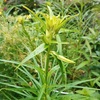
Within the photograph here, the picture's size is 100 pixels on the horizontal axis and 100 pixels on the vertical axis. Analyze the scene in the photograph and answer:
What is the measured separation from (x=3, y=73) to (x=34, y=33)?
22.6 inches

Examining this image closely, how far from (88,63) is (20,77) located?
0.62 meters

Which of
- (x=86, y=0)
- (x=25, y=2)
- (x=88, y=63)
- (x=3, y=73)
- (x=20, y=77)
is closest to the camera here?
(x=20, y=77)

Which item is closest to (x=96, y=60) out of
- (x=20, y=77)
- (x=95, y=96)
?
(x=95, y=96)

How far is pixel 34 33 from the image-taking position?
271cm

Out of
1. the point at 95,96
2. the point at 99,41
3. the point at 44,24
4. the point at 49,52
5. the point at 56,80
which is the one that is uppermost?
the point at 44,24

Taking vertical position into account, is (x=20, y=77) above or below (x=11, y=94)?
above

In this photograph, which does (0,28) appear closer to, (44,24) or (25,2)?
(44,24)

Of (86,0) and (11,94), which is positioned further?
(86,0)

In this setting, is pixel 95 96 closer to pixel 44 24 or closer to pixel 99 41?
pixel 99 41

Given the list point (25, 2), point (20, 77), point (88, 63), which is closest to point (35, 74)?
point (20, 77)

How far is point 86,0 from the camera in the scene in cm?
262

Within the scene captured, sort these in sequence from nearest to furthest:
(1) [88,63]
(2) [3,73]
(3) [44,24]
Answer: (3) [44,24] → (2) [3,73] → (1) [88,63]

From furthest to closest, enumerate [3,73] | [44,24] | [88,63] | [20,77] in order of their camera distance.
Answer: [88,63]
[3,73]
[20,77]
[44,24]

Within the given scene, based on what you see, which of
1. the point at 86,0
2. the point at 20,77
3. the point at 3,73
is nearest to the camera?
the point at 20,77
